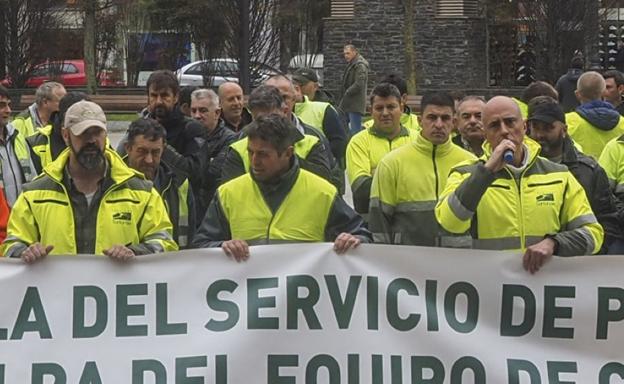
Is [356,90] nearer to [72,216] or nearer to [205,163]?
[205,163]

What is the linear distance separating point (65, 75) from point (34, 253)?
36.6 meters

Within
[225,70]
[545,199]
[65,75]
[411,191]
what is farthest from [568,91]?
[65,75]

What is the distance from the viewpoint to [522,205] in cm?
702

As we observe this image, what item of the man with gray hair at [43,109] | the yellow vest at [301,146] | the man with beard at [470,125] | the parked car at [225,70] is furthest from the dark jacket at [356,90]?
the yellow vest at [301,146]

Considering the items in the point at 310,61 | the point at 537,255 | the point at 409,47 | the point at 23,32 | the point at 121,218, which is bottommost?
the point at 537,255

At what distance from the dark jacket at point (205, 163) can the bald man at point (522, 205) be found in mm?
2455

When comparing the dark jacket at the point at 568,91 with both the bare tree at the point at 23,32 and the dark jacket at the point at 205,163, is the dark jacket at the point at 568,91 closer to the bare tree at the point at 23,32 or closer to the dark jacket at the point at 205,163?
the dark jacket at the point at 205,163

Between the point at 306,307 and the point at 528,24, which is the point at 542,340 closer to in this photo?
the point at 306,307

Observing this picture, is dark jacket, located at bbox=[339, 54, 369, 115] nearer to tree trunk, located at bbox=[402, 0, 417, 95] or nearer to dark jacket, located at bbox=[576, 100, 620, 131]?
dark jacket, located at bbox=[576, 100, 620, 131]

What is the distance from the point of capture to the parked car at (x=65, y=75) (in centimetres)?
3788

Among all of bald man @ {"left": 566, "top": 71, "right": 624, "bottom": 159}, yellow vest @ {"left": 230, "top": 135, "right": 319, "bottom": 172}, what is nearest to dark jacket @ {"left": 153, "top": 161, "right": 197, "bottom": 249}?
yellow vest @ {"left": 230, "top": 135, "right": 319, "bottom": 172}

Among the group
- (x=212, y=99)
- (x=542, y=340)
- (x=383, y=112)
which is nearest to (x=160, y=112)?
(x=212, y=99)

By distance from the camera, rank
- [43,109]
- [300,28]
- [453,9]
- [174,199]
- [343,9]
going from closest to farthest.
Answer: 1. [174,199]
2. [43,109]
3. [453,9]
4. [343,9]
5. [300,28]

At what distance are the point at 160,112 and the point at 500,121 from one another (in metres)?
3.09
